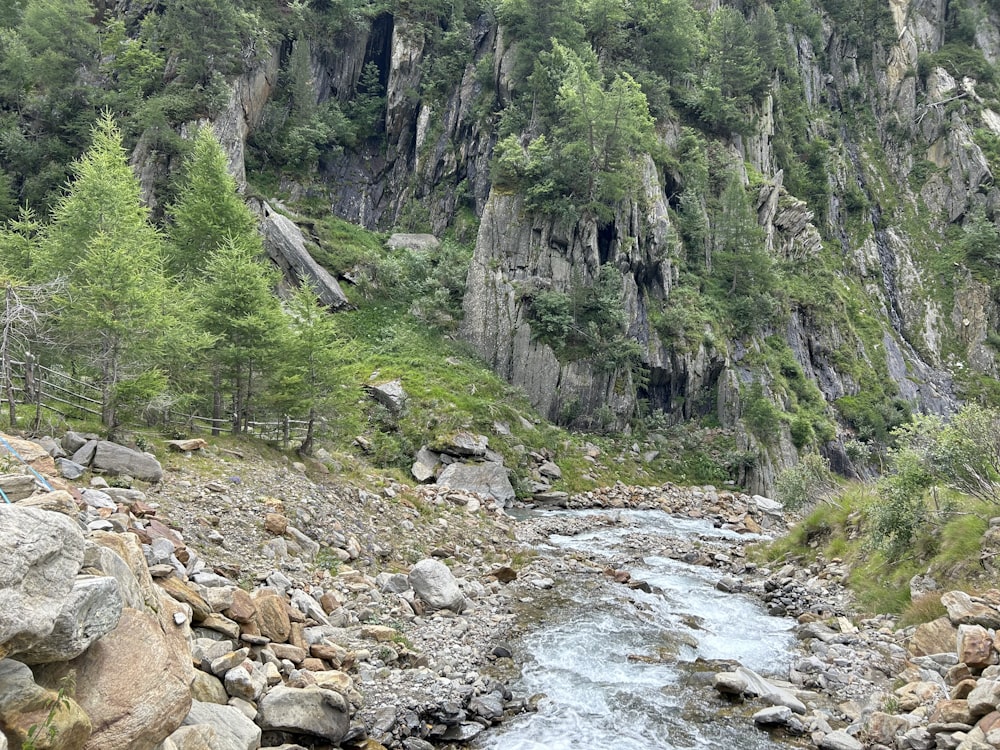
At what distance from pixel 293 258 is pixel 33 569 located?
39.3m

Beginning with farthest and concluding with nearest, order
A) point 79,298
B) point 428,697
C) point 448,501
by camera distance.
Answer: point 448,501, point 79,298, point 428,697

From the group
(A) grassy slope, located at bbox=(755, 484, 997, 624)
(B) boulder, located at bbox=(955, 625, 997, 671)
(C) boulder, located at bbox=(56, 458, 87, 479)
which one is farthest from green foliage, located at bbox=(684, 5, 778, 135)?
(C) boulder, located at bbox=(56, 458, 87, 479)

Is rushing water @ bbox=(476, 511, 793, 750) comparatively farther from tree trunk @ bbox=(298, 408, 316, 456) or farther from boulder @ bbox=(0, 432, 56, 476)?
tree trunk @ bbox=(298, 408, 316, 456)

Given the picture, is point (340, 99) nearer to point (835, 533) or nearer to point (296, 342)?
point (296, 342)

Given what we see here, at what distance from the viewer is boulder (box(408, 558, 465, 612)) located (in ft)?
44.6

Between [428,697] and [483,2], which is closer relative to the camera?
[428,697]

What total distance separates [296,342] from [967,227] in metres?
81.8

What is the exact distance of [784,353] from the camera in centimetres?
4812

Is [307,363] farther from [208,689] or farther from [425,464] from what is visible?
[208,689]

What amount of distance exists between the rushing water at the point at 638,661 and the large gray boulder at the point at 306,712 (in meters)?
2.29

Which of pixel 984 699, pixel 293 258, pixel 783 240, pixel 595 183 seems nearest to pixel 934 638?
pixel 984 699

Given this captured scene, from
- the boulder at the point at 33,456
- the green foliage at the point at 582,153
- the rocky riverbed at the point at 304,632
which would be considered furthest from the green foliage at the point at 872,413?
the boulder at the point at 33,456

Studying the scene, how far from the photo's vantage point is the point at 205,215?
92.1 ft

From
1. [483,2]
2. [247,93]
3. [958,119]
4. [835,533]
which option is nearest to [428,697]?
[835,533]
